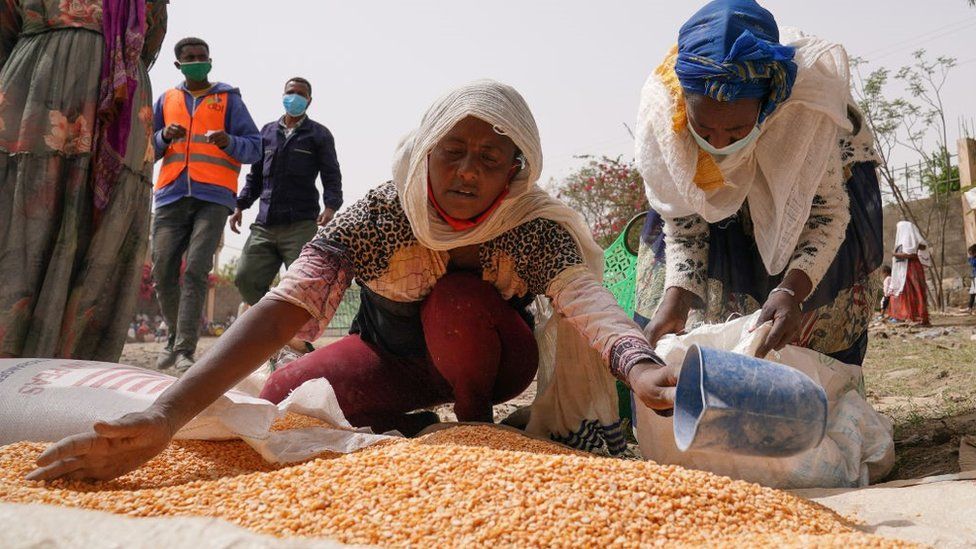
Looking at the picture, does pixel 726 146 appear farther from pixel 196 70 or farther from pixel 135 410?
pixel 196 70

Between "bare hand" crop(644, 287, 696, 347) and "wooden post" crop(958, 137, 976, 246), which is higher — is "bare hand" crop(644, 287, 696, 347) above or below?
below

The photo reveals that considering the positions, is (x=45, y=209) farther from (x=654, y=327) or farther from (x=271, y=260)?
(x=654, y=327)

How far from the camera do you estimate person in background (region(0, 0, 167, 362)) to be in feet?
11.5

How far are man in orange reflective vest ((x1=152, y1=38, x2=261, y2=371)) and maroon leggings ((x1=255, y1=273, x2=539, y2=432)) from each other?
90.8 inches

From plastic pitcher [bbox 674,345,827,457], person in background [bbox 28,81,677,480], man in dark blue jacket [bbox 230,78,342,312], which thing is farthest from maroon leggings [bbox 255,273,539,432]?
man in dark blue jacket [bbox 230,78,342,312]

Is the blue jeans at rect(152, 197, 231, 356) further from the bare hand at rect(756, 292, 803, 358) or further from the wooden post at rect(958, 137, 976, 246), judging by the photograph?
the wooden post at rect(958, 137, 976, 246)

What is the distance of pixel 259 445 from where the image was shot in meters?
2.20

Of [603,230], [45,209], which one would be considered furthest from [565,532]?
[603,230]

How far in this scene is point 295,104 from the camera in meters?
6.04

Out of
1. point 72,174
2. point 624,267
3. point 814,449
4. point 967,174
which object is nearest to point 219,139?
point 72,174

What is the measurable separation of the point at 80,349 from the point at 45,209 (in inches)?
27.2

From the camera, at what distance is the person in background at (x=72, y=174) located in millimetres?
3490

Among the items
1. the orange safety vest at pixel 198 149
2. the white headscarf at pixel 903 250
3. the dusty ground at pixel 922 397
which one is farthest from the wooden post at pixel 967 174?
the orange safety vest at pixel 198 149

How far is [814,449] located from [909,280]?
421 inches
